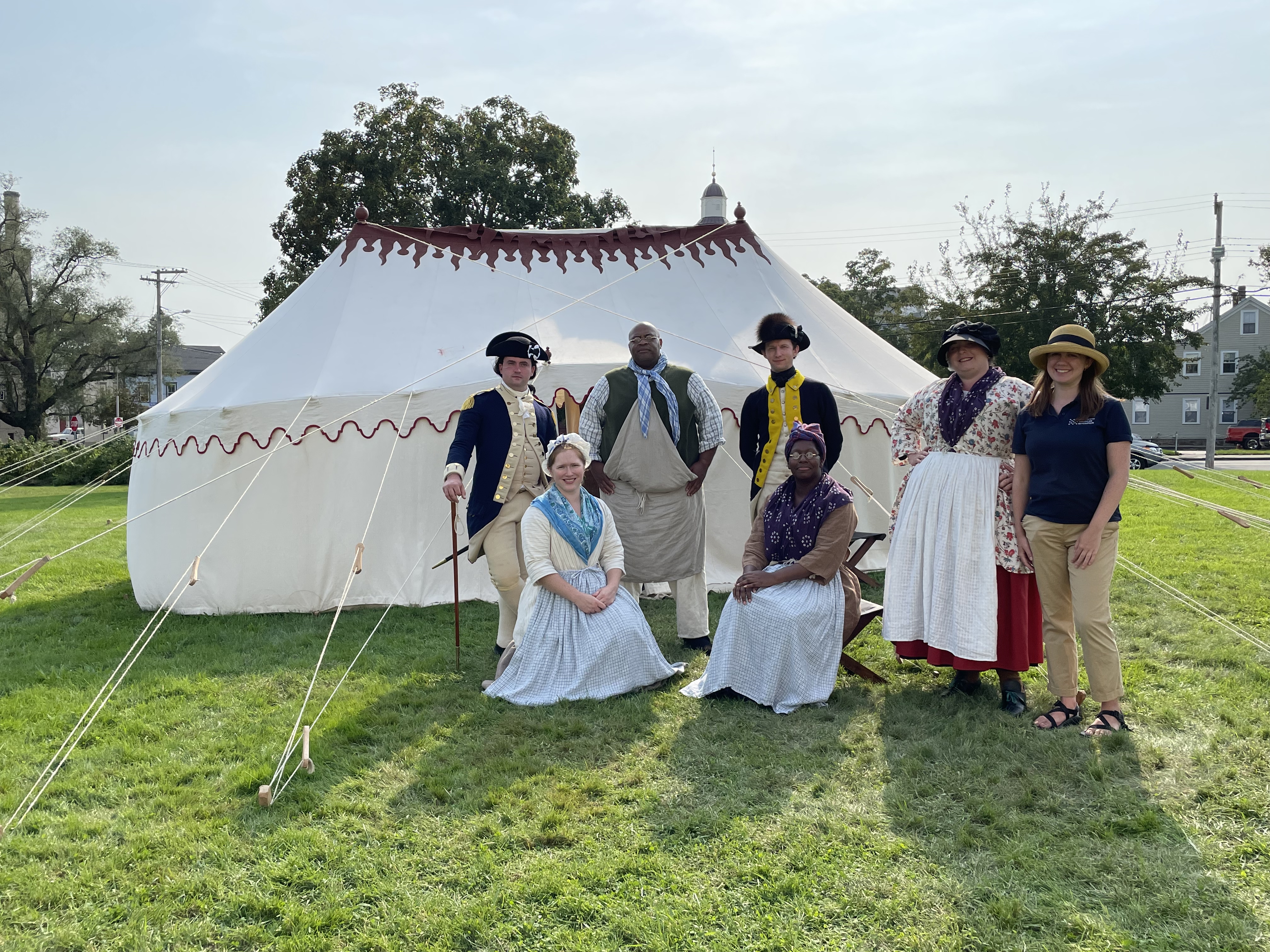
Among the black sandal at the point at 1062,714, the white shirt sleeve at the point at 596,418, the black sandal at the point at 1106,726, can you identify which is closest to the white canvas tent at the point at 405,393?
the white shirt sleeve at the point at 596,418

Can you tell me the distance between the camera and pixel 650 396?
3.84 metres

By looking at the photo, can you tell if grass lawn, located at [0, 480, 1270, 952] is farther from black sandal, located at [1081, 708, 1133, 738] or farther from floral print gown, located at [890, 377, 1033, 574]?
floral print gown, located at [890, 377, 1033, 574]

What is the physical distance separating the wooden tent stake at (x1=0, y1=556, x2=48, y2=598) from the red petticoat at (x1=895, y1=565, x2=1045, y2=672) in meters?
2.90

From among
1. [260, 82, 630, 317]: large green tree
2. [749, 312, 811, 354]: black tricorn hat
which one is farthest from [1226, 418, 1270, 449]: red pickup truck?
[749, 312, 811, 354]: black tricorn hat

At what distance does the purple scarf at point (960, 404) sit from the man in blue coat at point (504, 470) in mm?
1646

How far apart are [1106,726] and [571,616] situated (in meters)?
1.82

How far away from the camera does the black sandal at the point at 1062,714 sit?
9.38 feet

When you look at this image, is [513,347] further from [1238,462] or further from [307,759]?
[1238,462]

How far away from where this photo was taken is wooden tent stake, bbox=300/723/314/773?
2518 mm

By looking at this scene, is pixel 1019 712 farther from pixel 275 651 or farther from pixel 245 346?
pixel 245 346

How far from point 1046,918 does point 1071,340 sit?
1673 millimetres

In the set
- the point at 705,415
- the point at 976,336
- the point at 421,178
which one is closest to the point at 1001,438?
the point at 976,336

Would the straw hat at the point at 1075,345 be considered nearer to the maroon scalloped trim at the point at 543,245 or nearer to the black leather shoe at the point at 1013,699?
the black leather shoe at the point at 1013,699

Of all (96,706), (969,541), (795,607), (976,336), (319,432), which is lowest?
Result: (96,706)
